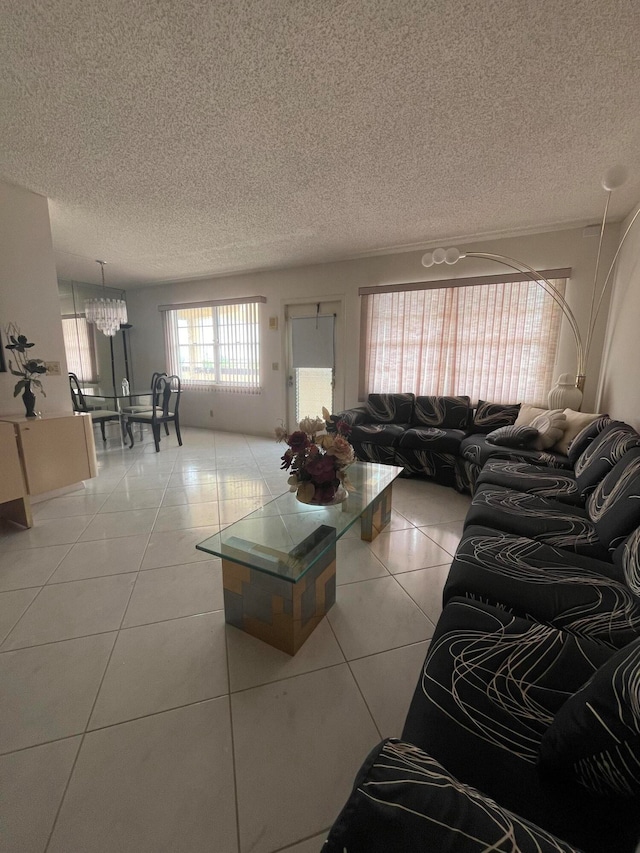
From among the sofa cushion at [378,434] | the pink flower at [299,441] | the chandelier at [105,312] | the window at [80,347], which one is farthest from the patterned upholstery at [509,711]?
the window at [80,347]

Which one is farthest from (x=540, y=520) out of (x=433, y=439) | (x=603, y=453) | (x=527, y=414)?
(x=527, y=414)

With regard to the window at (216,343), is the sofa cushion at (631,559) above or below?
below

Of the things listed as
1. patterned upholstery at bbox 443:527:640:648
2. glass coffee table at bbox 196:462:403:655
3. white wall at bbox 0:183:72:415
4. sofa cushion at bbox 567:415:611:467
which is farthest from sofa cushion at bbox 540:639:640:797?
white wall at bbox 0:183:72:415

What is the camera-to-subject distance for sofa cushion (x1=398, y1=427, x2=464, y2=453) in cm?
333

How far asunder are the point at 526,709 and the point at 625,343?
3.03 metres

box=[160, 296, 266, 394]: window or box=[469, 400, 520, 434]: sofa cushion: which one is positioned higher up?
box=[160, 296, 266, 394]: window

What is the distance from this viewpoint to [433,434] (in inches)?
136

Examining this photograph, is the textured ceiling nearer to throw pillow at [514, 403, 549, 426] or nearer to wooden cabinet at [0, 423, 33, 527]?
throw pillow at [514, 403, 549, 426]

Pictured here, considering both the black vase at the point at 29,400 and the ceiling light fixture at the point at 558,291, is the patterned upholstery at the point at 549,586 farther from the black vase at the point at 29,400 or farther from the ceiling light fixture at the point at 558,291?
the black vase at the point at 29,400

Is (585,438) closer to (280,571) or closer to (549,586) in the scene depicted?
(549,586)

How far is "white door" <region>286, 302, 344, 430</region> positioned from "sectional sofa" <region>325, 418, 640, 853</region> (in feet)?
11.0

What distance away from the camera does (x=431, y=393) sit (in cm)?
410

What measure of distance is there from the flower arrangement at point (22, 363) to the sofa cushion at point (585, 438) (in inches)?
162

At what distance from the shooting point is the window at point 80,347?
18.8 feet
